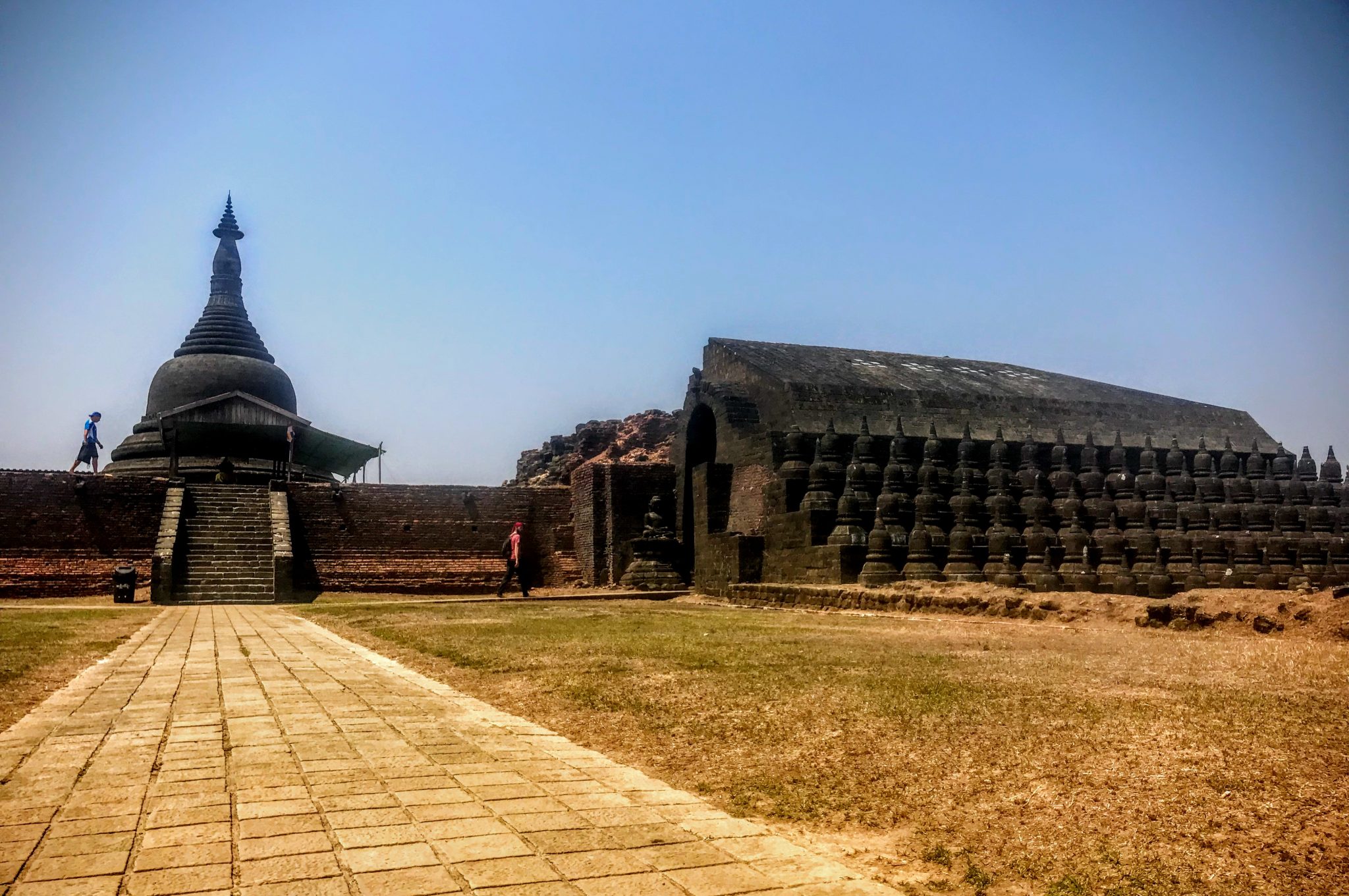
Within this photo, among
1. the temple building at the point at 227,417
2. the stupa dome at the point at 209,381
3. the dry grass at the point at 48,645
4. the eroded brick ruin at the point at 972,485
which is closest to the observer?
the dry grass at the point at 48,645

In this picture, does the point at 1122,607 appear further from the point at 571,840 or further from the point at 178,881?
the point at 178,881

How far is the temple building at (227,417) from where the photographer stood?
2886cm

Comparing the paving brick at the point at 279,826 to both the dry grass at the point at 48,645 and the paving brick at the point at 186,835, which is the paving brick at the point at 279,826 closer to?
the paving brick at the point at 186,835

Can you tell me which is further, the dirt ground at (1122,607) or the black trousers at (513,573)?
the black trousers at (513,573)

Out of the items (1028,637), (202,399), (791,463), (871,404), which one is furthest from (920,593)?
(202,399)

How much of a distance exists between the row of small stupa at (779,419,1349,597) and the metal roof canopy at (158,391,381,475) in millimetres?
15031

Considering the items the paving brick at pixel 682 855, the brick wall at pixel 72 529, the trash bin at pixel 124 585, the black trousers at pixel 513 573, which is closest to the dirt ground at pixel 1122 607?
the black trousers at pixel 513 573

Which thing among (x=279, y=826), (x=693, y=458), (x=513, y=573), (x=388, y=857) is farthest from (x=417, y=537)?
(x=388, y=857)

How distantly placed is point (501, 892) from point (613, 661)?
16.2 ft

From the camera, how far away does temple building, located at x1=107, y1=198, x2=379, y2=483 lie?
1136 inches

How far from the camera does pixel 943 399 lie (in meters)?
23.7

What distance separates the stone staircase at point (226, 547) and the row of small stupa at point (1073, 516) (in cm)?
1009

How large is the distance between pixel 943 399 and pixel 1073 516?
15.1 ft

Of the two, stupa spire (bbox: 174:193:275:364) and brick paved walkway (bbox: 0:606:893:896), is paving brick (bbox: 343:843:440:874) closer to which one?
brick paved walkway (bbox: 0:606:893:896)
